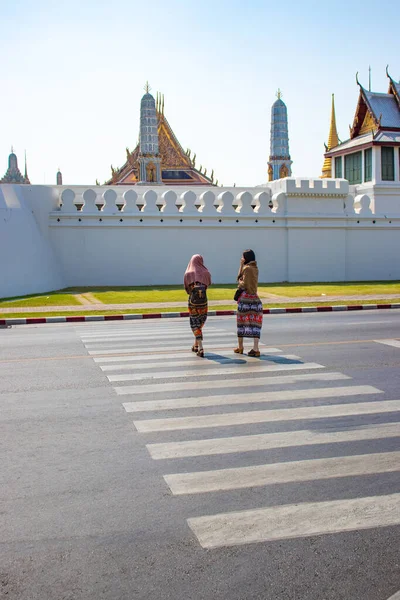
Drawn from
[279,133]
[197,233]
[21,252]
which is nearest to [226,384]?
[21,252]

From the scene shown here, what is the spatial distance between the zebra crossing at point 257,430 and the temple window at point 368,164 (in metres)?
23.2

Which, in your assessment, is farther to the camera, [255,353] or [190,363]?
[255,353]

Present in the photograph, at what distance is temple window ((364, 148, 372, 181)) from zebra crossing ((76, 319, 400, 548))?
23217 mm

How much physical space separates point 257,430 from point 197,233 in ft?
69.7

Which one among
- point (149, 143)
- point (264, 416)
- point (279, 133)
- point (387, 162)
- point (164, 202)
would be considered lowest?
point (264, 416)

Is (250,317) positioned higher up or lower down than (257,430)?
higher up

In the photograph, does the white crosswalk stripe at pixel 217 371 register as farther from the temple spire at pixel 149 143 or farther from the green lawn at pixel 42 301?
the temple spire at pixel 149 143

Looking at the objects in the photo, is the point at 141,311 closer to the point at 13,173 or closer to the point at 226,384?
the point at 226,384

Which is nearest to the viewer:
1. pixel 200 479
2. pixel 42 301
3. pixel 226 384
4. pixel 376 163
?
pixel 200 479

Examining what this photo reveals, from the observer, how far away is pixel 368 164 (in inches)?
1293

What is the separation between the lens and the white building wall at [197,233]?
85.9ft

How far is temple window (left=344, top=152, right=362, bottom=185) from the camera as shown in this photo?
110 feet

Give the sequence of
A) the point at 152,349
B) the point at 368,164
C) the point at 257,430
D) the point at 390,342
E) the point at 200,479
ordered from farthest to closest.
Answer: the point at 368,164, the point at 390,342, the point at 152,349, the point at 257,430, the point at 200,479

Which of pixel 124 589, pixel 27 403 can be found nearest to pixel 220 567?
pixel 124 589
